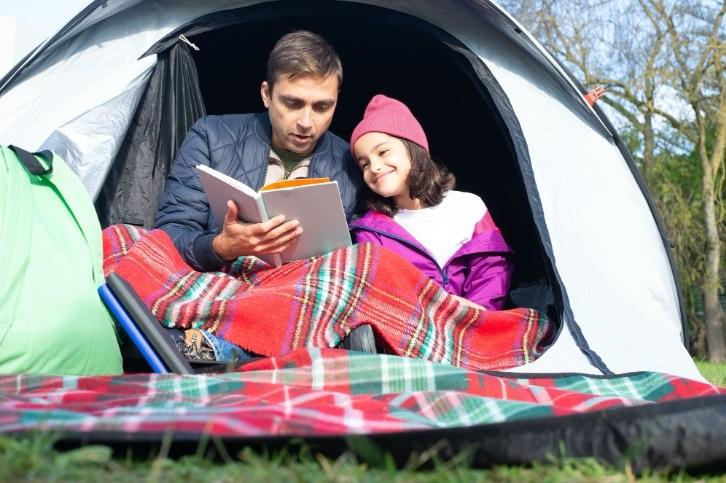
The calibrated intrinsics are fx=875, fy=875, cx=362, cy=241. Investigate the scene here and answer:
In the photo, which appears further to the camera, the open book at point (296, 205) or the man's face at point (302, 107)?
the man's face at point (302, 107)

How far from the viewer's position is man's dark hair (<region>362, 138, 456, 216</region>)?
113 inches

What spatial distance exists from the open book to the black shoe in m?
0.34

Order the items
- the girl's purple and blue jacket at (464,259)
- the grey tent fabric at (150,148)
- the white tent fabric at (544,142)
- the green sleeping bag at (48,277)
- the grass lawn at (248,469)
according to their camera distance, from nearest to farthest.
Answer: the grass lawn at (248,469)
the green sleeping bag at (48,277)
the white tent fabric at (544,142)
the girl's purple and blue jacket at (464,259)
the grey tent fabric at (150,148)

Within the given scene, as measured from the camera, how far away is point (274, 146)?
3006 millimetres

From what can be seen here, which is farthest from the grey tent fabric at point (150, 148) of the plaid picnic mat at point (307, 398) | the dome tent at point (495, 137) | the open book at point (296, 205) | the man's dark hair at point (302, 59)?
the plaid picnic mat at point (307, 398)

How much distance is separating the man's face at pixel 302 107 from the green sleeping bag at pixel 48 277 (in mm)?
821

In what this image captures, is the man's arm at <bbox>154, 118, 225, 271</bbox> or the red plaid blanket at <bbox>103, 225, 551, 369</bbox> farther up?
the man's arm at <bbox>154, 118, 225, 271</bbox>

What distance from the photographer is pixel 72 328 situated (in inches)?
75.7

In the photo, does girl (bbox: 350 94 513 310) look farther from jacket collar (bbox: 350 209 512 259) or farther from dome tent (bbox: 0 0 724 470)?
dome tent (bbox: 0 0 724 470)

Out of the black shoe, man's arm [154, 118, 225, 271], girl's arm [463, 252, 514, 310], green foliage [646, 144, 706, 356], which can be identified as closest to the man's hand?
man's arm [154, 118, 225, 271]

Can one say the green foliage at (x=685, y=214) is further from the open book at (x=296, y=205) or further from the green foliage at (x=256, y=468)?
the green foliage at (x=256, y=468)

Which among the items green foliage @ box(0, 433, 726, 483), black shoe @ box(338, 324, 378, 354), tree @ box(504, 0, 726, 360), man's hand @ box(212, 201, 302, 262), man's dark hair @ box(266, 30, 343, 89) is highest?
tree @ box(504, 0, 726, 360)

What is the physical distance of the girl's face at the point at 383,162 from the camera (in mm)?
2805

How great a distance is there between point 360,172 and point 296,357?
1252 mm
